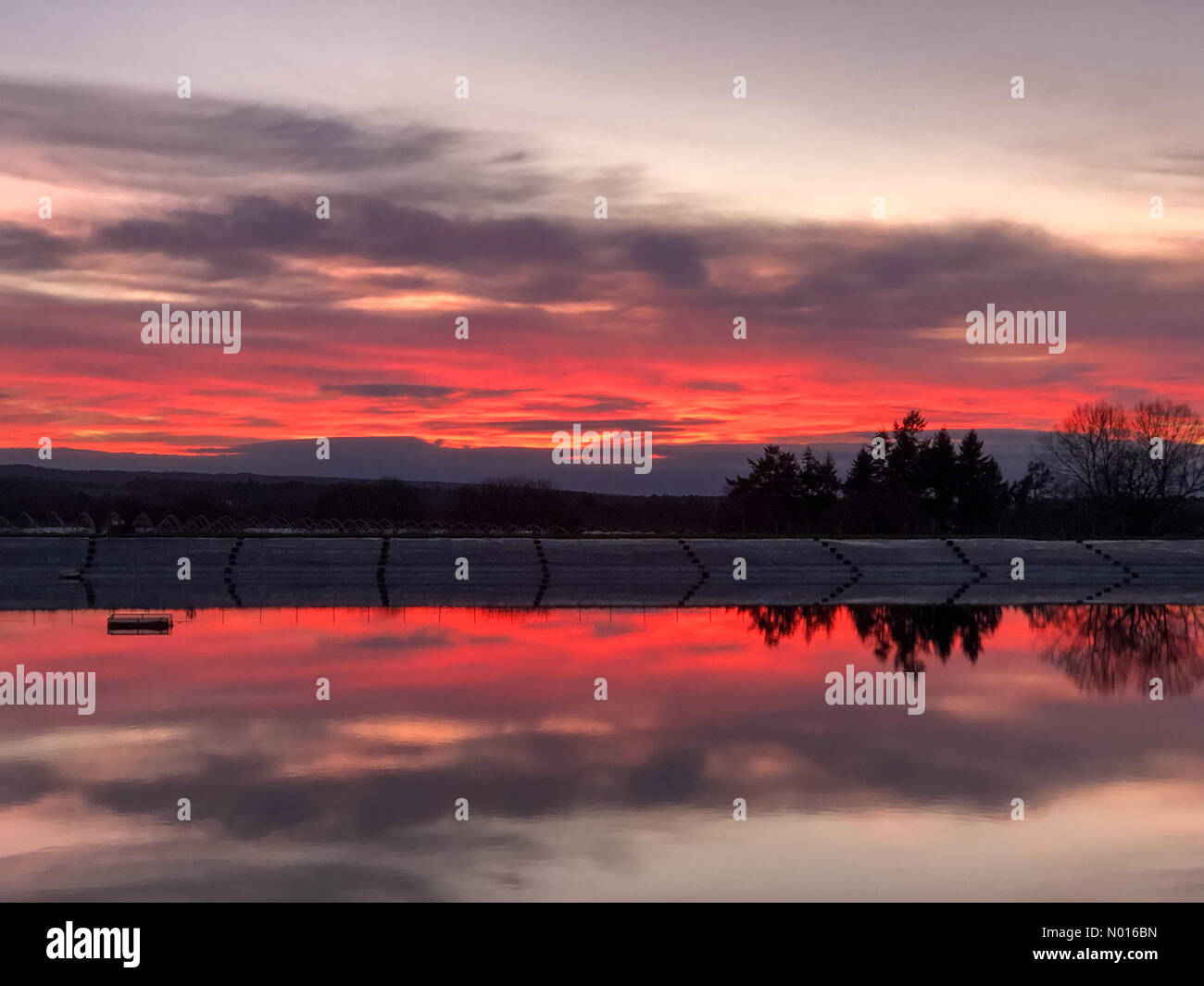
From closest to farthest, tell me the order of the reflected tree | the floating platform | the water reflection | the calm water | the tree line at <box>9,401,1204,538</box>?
the calm water < the reflected tree < the water reflection < the floating platform < the tree line at <box>9,401,1204,538</box>

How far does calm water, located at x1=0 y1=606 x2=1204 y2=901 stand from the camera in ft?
32.0

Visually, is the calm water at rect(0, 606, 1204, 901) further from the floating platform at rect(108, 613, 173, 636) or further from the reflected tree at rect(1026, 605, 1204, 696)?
the floating platform at rect(108, 613, 173, 636)

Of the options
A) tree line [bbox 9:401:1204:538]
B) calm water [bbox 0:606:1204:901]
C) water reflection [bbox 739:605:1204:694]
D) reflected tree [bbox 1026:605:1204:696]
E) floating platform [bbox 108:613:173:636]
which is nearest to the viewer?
calm water [bbox 0:606:1204:901]

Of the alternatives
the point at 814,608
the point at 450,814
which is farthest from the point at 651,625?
the point at 450,814

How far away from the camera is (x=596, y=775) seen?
13.2m

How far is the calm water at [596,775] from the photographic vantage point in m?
9.74

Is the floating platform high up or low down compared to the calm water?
up

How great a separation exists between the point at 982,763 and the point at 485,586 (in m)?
28.2

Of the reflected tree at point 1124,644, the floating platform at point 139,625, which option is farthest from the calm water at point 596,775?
the floating platform at point 139,625

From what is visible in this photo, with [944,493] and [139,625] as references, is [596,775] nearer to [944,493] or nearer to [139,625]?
[139,625]

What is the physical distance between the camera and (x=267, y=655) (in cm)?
2294

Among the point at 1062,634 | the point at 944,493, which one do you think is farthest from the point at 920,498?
the point at 1062,634

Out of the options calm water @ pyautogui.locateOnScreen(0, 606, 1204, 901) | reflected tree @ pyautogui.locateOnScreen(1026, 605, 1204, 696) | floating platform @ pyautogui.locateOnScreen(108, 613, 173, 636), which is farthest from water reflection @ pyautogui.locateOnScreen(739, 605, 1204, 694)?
floating platform @ pyautogui.locateOnScreen(108, 613, 173, 636)
